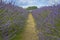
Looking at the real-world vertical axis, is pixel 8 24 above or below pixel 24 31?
above

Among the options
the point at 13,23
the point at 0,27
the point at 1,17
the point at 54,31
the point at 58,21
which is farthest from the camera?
the point at 13,23

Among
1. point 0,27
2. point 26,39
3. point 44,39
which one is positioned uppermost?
point 0,27

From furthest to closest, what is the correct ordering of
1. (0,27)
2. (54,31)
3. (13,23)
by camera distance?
(13,23)
(54,31)
(0,27)

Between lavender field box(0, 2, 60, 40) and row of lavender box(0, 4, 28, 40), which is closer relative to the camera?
row of lavender box(0, 4, 28, 40)

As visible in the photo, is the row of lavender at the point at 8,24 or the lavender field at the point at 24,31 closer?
the row of lavender at the point at 8,24

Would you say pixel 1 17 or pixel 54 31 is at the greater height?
pixel 1 17

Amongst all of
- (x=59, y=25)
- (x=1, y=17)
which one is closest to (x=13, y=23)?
(x=1, y=17)

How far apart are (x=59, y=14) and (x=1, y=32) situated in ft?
5.18

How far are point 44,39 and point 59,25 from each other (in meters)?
0.77

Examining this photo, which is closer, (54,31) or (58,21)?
(54,31)

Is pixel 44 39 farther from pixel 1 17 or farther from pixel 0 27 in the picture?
pixel 1 17

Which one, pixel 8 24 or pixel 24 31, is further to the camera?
pixel 24 31

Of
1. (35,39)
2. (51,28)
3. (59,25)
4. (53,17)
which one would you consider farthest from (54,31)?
(35,39)

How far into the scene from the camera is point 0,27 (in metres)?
3.47
